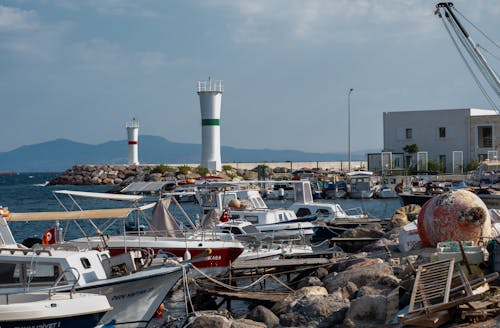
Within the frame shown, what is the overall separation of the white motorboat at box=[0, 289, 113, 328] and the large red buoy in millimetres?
8370

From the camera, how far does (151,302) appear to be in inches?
736

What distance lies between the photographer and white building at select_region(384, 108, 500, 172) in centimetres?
8144

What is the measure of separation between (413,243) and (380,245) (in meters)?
3.85

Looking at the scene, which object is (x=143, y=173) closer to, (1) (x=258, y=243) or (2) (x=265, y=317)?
(1) (x=258, y=243)

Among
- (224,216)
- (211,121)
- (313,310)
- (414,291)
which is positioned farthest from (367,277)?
(211,121)

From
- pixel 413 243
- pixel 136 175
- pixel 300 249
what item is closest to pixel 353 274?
pixel 413 243

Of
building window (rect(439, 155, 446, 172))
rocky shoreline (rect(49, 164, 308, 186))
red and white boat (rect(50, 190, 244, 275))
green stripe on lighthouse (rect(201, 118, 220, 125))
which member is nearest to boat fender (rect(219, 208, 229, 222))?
red and white boat (rect(50, 190, 244, 275))

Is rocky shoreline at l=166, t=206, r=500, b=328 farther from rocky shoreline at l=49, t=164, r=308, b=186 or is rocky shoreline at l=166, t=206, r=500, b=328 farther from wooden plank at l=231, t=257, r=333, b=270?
rocky shoreline at l=49, t=164, r=308, b=186

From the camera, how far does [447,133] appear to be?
8381 cm

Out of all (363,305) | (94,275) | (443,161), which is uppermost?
(443,161)

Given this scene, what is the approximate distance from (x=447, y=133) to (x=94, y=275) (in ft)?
229

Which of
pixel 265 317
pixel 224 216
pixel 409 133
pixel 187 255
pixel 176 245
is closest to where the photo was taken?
pixel 265 317

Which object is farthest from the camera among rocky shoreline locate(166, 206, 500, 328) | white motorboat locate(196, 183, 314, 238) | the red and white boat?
white motorboat locate(196, 183, 314, 238)

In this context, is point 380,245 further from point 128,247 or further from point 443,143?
point 443,143
